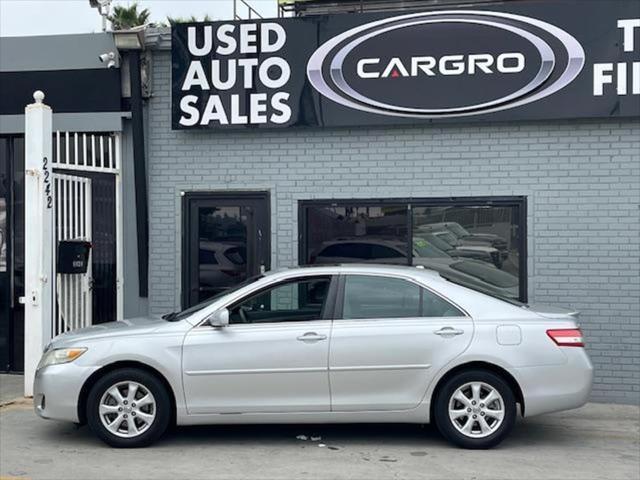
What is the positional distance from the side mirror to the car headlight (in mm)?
1087

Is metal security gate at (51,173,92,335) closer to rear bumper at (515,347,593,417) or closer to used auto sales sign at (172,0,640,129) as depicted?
used auto sales sign at (172,0,640,129)

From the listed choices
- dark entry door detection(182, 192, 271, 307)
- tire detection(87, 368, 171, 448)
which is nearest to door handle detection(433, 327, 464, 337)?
tire detection(87, 368, 171, 448)

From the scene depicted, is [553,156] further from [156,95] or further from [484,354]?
[156,95]

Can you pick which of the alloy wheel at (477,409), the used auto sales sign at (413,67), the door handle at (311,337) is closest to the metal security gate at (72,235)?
the used auto sales sign at (413,67)

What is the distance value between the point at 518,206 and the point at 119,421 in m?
5.06

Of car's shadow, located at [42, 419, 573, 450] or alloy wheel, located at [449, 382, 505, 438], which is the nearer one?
alloy wheel, located at [449, 382, 505, 438]

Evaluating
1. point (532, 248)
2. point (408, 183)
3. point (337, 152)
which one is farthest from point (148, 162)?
point (532, 248)

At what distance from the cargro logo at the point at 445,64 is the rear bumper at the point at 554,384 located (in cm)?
352

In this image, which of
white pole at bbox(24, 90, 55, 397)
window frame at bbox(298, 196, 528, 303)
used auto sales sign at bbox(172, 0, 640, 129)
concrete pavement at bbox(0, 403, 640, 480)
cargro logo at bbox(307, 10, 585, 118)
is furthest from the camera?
window frame at bbox(298, 196, 528, 303)

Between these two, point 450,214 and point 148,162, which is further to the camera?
point 148,162

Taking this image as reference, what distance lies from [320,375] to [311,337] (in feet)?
1.05

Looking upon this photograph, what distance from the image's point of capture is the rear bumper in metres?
6.56

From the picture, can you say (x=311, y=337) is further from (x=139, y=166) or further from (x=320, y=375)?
(x=139, y=166)

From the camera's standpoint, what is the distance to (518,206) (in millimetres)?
9148
